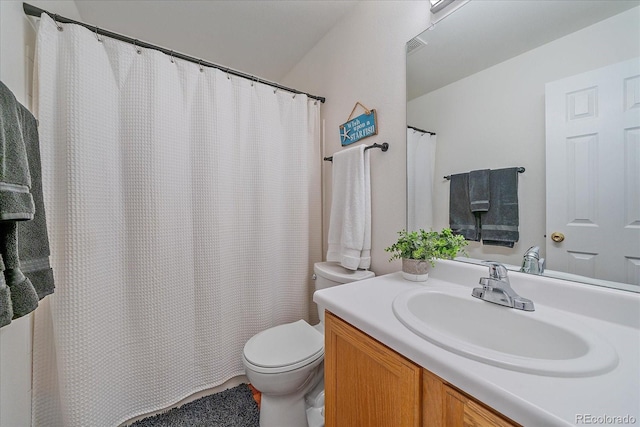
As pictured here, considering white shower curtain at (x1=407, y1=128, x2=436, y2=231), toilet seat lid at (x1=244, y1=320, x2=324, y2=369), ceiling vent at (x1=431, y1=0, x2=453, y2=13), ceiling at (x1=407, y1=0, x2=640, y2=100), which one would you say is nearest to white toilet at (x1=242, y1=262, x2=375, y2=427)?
toilet seat lid at (x1=244, y1=320, x2=324, y2=369)

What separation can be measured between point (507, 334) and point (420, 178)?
700 millimetres

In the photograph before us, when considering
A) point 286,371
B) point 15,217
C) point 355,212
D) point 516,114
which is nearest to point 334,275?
point 355,212

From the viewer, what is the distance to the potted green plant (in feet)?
3.23

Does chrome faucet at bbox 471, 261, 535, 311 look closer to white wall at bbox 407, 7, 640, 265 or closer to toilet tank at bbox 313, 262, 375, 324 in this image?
white wall at bbox 407, 7, 640, 265

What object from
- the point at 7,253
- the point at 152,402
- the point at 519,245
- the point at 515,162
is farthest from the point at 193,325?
the point at 515,162

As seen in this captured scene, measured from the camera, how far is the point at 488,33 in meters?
0.93

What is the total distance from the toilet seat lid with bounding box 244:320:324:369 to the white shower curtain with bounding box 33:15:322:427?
286 mm

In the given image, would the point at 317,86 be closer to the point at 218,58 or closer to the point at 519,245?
the point at 218,58

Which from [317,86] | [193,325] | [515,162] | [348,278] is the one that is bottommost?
[193,325]

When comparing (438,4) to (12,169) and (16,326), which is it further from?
(16,326)

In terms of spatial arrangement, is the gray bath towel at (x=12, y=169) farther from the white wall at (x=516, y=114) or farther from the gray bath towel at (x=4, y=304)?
the white wall at (x=516, y=114)

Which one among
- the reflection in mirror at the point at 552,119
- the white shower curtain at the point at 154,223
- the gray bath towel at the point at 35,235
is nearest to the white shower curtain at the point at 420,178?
the reflection in mirror at the point at 552,119

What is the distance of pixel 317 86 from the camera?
6.03 feet

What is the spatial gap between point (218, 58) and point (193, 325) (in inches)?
77.9
